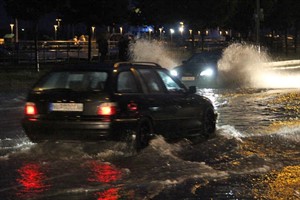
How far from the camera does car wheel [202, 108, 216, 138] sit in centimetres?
1214

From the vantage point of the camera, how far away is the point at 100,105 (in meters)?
9.73

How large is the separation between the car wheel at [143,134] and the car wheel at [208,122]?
186 centimetres

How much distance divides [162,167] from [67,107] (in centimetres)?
178

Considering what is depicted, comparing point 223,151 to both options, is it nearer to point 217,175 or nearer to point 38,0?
point 217,175

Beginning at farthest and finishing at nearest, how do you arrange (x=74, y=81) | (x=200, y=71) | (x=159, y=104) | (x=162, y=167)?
(x=200, y=71) → (x=159, y=104) → (x=74, y=81) → (x=162, y=167)

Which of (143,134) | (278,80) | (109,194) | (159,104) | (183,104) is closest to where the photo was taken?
(109,194)

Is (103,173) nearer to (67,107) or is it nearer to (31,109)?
(67,107)

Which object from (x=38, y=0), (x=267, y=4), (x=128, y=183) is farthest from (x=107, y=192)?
(x=267, y=4)

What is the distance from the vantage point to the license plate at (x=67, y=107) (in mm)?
9805

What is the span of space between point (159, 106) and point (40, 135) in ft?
6.42

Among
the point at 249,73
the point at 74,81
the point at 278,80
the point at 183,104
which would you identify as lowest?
the point at 278,80

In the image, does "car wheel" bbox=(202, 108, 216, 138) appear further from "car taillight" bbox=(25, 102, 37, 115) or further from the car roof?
"car taillight" bbox=(25, 102, 37, 115)

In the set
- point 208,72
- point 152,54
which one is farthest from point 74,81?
point 152,54

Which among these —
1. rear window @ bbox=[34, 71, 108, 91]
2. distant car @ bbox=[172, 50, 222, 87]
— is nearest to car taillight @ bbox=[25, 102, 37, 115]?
rear window @ bbox=[34, 71, 108, 91]
